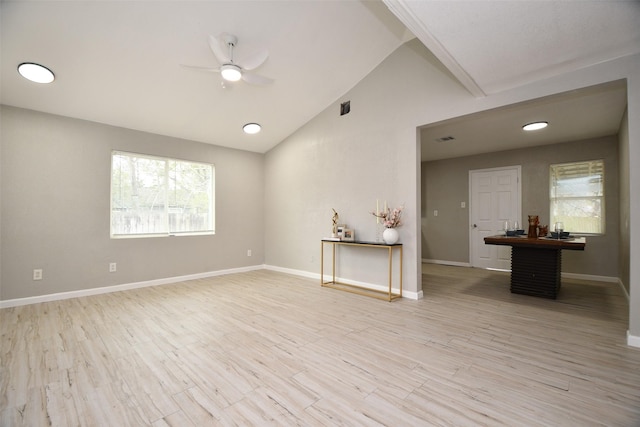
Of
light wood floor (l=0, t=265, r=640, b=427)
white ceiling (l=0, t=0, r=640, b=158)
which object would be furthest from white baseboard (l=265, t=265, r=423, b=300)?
white ceiling (l=0, t=0, r=640, b=158)

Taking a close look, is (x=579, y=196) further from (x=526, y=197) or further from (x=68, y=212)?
(x=68, y=212)

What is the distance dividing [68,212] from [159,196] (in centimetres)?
121

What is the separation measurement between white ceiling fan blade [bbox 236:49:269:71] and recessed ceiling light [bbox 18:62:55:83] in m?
2.17

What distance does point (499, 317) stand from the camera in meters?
3.16

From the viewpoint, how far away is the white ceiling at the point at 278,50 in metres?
2.15

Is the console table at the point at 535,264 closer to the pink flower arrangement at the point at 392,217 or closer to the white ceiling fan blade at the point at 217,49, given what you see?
the pink flower arrangement at the point at 392,217

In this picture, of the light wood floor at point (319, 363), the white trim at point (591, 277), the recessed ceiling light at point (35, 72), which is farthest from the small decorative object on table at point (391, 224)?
the recessed ceiling light at point (35, 72)

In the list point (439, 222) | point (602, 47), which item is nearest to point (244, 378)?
point (602, 47)

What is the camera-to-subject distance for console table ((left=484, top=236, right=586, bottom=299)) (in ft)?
12.2

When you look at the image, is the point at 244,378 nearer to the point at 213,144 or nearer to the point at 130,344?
the point at 130,344

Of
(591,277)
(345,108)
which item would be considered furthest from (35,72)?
(591,277)

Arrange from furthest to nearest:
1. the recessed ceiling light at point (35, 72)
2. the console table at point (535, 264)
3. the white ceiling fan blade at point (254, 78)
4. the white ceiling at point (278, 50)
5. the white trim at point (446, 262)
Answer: the white trim at point (446, 262), the console table at point (535, 264), the white ceiling fan blade at point (254, 78), the recessed ceiling light at point (35, 72), the white ceiling at point (278, 50)

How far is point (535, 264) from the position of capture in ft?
13.0

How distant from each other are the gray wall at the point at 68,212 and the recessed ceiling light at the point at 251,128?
99 centimetres
